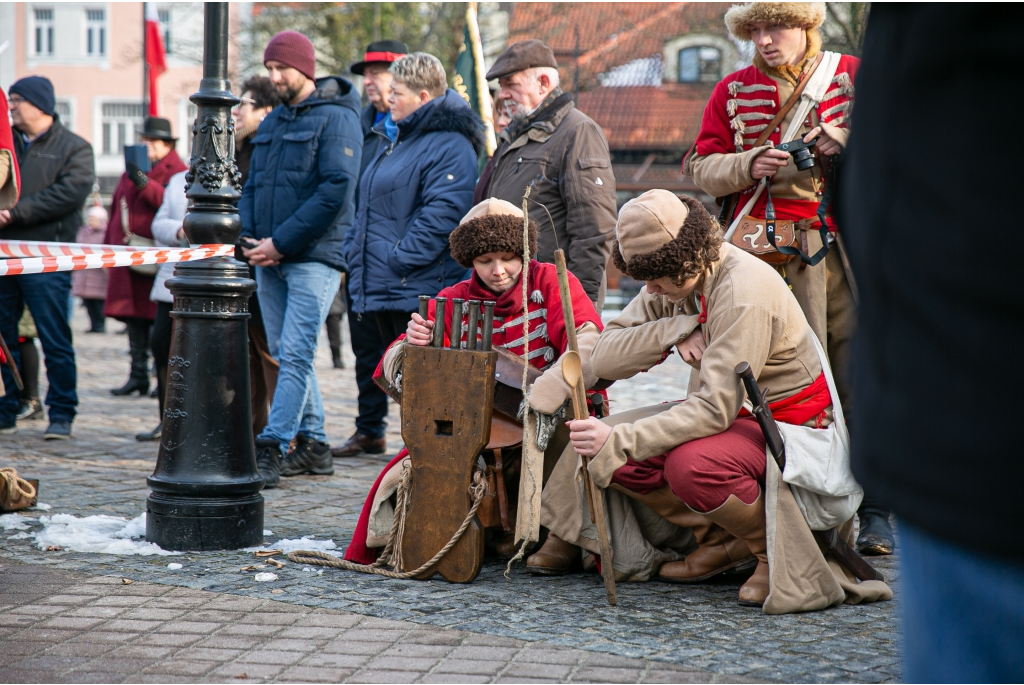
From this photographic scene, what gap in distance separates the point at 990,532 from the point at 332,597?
3.11 m

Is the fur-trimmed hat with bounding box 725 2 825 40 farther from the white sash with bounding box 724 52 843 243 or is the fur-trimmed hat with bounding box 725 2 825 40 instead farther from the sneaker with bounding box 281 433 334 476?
the sneaker with bounding box 281 433 334 476

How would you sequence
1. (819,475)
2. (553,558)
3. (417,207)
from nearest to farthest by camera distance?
(819,475), (553,558), (417,207)

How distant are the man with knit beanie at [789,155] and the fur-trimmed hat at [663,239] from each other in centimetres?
64

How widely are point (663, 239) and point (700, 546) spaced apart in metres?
1.18

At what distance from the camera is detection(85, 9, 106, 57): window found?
131 feet

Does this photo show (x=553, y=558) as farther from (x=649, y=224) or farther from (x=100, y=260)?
(x=100, y=260)

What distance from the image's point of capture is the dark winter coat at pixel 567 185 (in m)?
5.11

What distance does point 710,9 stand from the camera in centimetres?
2370

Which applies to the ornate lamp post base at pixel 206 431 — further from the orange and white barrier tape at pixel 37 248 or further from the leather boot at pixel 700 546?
the orange and white barrier tape at pixel 37 248

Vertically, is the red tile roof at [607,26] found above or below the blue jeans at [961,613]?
above

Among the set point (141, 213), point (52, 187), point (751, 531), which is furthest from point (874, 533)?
point (141, 213)

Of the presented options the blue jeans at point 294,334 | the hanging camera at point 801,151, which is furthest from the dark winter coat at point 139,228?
the hanging camera at point 801,151

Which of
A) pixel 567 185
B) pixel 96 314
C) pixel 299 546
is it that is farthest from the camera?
pixel 96 314

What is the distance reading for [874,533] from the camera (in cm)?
455
